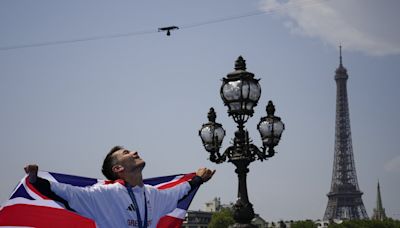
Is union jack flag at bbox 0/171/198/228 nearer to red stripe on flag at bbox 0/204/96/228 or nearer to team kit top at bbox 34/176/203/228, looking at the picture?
red stripe on flag at bbox 0/204/96/228

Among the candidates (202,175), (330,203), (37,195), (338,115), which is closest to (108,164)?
(37,195)

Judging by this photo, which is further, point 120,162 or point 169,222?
point 169,222

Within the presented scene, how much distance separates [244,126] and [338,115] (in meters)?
146

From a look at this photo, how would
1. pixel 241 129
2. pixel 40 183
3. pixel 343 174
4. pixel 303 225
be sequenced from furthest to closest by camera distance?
pixel 343 174
pixel 303 225
pixel 241 129
pixel 40 183

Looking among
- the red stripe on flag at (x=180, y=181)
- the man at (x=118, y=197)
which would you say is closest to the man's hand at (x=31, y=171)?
the man at (x=118, y=197)

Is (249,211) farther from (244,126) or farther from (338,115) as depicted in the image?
(338,115)

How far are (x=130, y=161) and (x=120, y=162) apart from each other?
102mm

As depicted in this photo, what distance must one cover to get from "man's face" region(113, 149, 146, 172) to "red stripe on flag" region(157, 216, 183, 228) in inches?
32.3

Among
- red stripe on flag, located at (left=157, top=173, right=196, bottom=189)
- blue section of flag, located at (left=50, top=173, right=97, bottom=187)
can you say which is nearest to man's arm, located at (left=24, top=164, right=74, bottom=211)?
blue section of flag, located at (left=50, top=173, right=97, bottom=187)

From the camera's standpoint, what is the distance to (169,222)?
5.95 metres

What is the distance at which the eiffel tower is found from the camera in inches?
6107

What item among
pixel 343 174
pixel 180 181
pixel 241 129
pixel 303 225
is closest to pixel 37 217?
pixel 180 181

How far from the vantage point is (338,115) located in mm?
154875

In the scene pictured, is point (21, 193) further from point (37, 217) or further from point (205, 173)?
point (205, 173)
